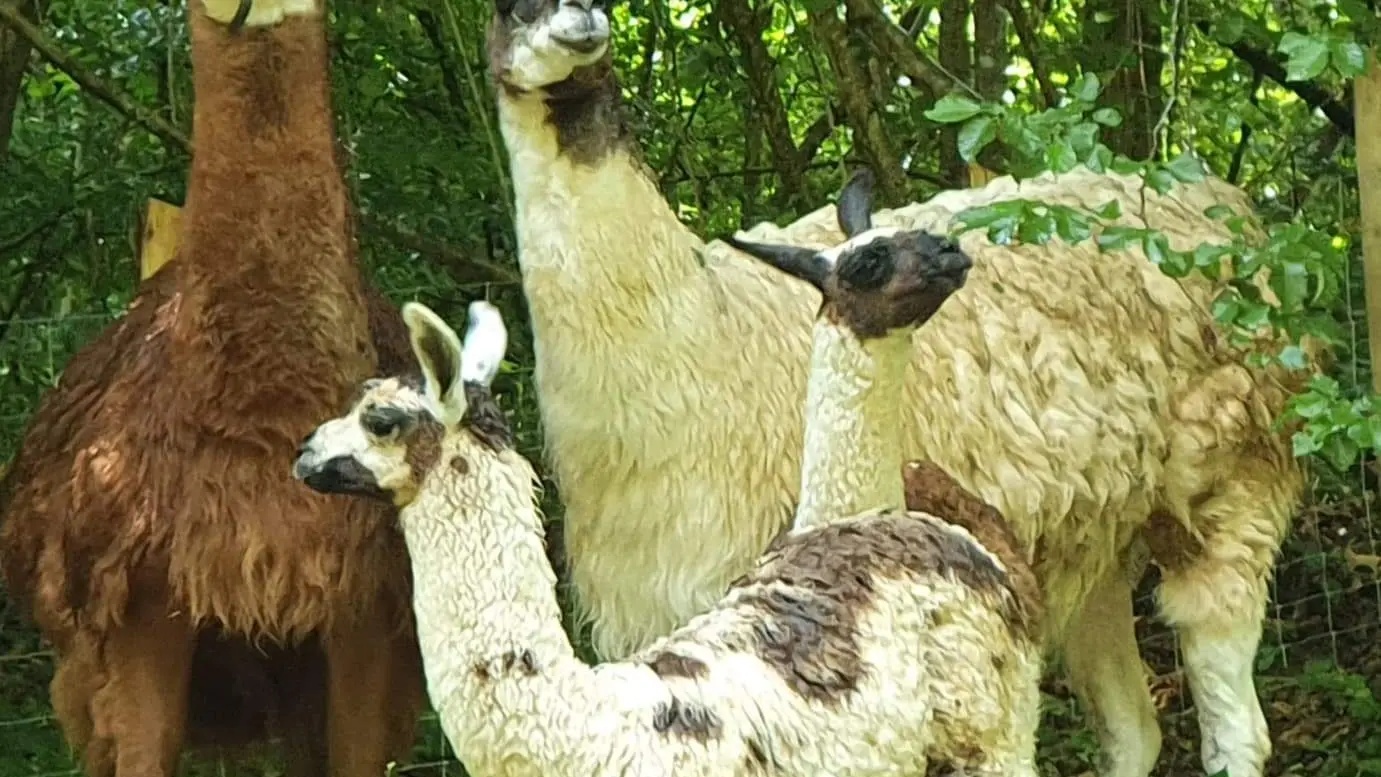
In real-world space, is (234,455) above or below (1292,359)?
above

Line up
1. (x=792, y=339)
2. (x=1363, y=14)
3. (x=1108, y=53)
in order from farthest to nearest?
(x=1108, y=53), (x=792, y=339), (x=1363, y=14)

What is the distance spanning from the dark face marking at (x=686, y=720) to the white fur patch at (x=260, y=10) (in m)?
1.62

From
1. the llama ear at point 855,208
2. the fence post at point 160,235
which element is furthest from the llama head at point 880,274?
the fence post at point 160,235

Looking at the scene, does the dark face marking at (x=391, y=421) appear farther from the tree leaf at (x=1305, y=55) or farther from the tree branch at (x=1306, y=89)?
the tree branch at (x=1306, y=89)

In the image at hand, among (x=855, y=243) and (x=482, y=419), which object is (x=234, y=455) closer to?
(x=482, y=419)

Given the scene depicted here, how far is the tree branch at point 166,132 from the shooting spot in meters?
5.43

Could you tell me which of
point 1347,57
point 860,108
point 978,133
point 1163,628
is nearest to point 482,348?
point 978,133

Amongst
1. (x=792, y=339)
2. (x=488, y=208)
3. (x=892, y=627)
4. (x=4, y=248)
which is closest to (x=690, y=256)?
(x=792, y=339)

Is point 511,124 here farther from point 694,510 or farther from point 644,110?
point 644,110

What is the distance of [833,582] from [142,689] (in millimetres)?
1443

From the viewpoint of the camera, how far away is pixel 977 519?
398cm

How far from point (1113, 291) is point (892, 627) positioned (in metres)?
1.71

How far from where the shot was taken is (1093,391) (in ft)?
15.8

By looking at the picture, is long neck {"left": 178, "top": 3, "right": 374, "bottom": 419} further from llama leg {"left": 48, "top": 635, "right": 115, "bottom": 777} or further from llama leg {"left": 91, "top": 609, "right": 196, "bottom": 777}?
llama leg {"left": 48, "top": 635, "right": 115, "bottom": 777}
